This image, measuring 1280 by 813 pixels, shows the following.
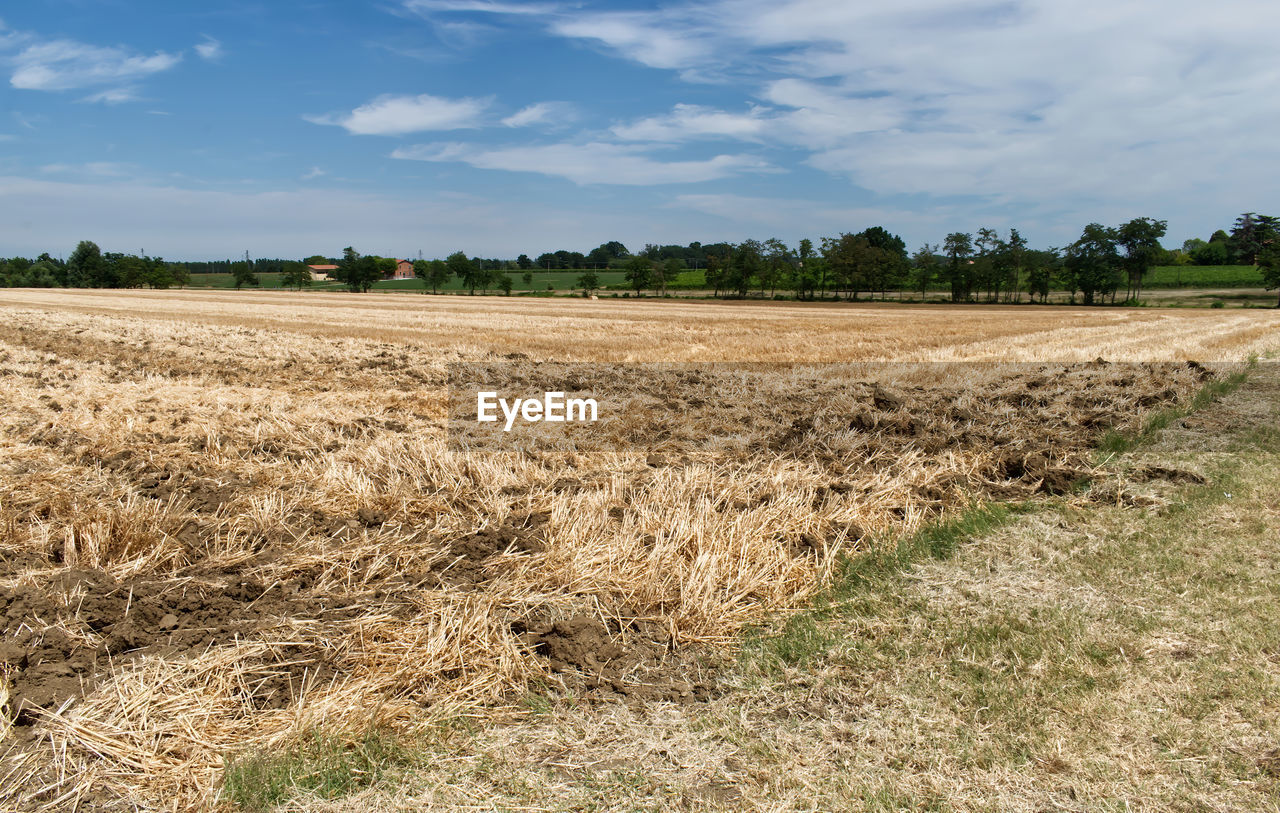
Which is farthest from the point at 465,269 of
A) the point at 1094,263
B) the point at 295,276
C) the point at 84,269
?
the point at 1094,263

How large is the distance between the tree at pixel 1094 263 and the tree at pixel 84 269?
137 m

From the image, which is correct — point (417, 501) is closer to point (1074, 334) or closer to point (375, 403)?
point (375, 403)

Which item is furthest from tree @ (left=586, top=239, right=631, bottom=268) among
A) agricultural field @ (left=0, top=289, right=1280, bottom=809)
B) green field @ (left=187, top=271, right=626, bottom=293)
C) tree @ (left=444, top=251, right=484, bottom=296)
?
agricultural field @ (left=0, top=289, right=1280, bottom=809)

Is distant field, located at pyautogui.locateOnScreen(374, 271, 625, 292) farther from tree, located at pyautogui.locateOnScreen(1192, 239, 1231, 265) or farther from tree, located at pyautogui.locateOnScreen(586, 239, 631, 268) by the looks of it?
tree, located at pyautogui.locateOnScreen(1192, 239, 1231, 265)

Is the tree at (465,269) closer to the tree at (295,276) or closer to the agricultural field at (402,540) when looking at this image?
the tree at (295,276)

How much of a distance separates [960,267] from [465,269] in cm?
6462

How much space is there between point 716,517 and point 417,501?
230 cm

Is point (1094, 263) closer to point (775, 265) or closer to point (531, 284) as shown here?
point (775, 265)

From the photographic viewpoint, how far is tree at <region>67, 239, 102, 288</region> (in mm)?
116062

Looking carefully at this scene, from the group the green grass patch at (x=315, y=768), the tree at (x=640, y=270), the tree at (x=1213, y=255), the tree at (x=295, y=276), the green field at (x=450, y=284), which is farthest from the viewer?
the tree at (x=295, y=276)

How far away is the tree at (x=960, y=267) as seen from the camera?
84.4m

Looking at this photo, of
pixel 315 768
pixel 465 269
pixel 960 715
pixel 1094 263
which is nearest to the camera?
pixel 315 768

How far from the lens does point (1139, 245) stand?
80938mm

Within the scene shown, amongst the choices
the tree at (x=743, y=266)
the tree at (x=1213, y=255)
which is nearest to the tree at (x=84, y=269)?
the tree at (x=743, y=266)
